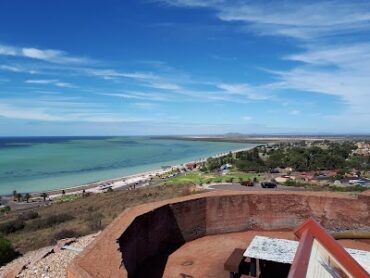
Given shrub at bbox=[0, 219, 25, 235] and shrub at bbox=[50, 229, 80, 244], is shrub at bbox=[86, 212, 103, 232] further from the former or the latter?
shrub at bbox=[0, 219, 25, 235]

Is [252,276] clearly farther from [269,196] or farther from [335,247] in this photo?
[335,247]

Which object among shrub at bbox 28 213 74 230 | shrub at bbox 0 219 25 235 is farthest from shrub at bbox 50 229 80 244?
shrub at bbox 0 219 25 235

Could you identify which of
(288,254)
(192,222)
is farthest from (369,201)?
(192,222)

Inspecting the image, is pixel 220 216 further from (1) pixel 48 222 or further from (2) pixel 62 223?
(1) pixel 48 222

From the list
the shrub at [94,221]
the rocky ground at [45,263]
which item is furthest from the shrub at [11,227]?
the rocky ground at [45,263]

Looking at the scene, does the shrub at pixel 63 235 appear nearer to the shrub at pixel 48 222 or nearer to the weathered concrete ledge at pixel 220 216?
the shrub at pixel 48 222

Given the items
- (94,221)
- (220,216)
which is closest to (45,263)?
(220,216)
